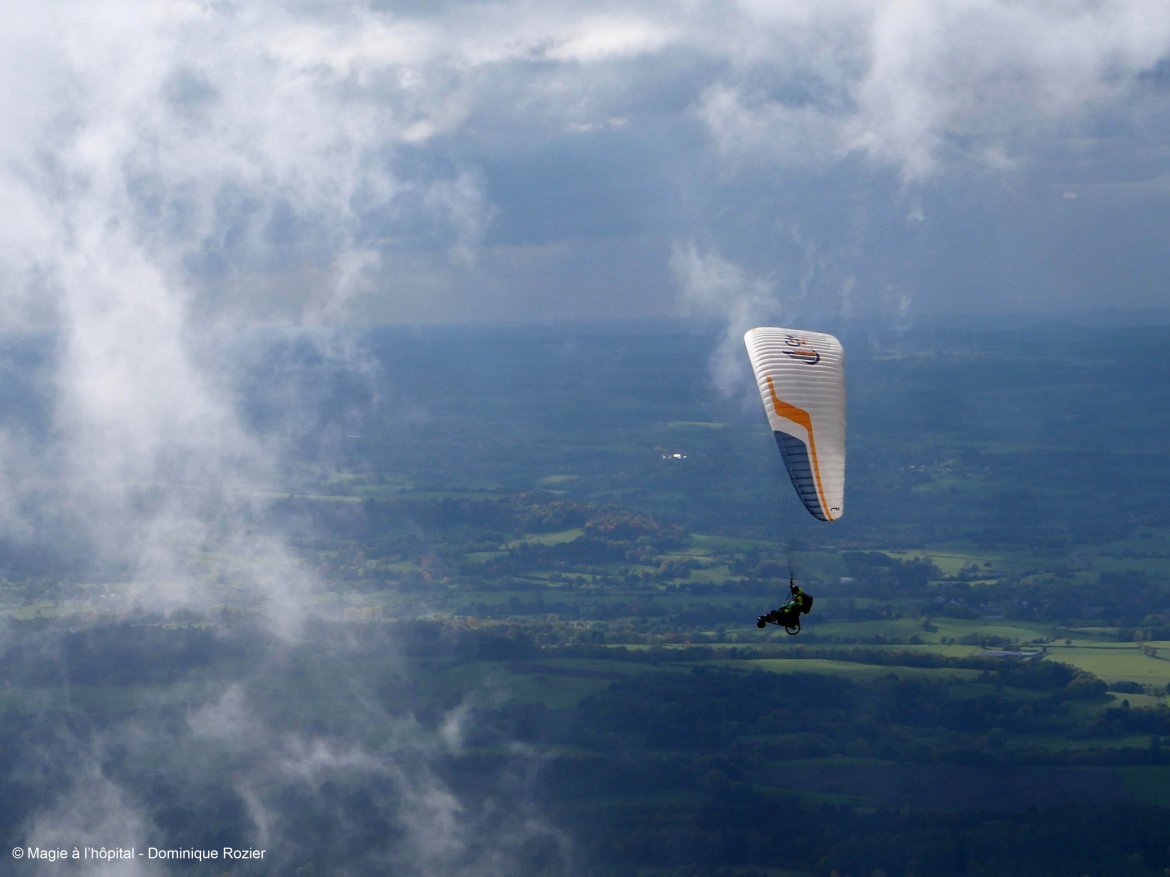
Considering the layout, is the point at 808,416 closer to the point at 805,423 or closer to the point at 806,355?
the point at 805,423

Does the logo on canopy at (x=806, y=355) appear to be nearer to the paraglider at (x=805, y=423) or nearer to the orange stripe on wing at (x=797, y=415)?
the paraglider at (x=805, y=423)

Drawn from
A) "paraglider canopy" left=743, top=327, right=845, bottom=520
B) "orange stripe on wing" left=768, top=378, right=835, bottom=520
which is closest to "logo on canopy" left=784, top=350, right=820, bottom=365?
"paraglider canopy" left=743, top=327, right=845, bottom=520

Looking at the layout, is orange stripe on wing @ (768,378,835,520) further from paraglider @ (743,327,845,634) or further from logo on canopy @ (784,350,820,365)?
logo on canopy @ (784,350,820,365)

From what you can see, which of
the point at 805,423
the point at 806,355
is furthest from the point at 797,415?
the point at 806,355

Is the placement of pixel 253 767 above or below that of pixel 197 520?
below

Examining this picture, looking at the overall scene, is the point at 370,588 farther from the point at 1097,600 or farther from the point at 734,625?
the point at 1097,600

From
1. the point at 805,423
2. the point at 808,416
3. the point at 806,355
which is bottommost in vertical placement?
the point at 805,423

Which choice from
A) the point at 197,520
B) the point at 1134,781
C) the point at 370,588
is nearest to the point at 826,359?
the point at 1134,781
